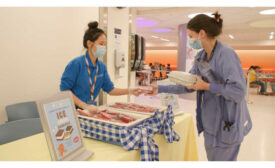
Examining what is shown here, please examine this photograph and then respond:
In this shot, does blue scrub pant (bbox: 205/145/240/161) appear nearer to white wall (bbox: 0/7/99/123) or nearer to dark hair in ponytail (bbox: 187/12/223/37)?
dark hair in ponytail (bbox: 187/12/223/37)

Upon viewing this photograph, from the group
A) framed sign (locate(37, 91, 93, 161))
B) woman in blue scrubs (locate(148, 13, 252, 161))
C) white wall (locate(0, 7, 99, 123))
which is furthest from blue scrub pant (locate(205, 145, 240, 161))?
white wall (locate(0, 7, 99, 123))

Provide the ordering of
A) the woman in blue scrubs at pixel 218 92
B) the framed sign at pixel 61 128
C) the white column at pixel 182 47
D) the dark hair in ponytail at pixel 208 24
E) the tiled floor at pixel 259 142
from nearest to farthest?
the framed sign at pixel 61 128 < the woman in blue scrubs at pixel 218 92 < the dark hair in ponytail at pixel 208 24 < the tiled floor at pixel 259 142 < the white column at pixel 182 47

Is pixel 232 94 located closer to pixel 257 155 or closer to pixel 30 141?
pixel 30 141

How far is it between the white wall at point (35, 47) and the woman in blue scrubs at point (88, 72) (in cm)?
135

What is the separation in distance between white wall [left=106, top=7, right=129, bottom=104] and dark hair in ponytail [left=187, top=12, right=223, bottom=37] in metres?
2.17

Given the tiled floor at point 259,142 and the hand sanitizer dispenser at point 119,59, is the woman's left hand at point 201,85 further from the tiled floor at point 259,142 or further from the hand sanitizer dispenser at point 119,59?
the hand sanitizer dispenser at point 119,59

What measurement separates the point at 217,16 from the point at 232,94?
2.00ft

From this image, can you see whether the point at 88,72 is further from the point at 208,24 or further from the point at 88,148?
the point at 208,24

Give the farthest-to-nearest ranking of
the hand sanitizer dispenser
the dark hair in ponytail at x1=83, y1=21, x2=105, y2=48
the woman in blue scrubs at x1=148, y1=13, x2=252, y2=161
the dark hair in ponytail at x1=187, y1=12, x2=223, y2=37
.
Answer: the hand sanitizer dispenser, the dark hair in ponytail at x1=83, y1=21, x2=105, y2=48, the dark hair in ponytail at x1=187, y1=12, x2=223, y2=37, the woman in blue scrubs at x1=148, y1=13, x2=252, y2=161

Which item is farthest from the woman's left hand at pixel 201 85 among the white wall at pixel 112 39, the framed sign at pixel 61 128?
the white wall at pixel 112 39

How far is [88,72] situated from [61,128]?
3.64ft

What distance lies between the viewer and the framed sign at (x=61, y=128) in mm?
998

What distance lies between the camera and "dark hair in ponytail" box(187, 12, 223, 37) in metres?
1.55

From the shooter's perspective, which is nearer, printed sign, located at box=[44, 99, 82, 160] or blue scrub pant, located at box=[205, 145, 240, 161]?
printed sign, located at box=[44, 99, 82, 160]
